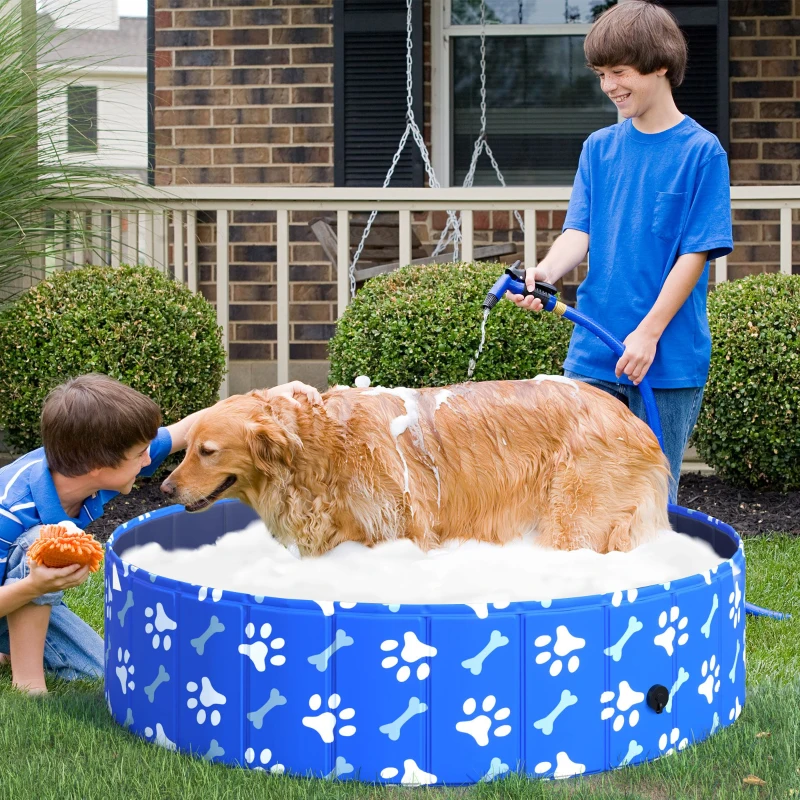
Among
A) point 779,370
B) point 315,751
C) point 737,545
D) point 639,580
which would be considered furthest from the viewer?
point 779,370

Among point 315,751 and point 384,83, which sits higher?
point 384,83

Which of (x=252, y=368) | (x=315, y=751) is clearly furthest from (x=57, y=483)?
(x=252, y=368)

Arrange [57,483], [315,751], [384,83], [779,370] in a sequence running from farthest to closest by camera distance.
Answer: [384,83] < [779,370] < [57,483] < [315,751]

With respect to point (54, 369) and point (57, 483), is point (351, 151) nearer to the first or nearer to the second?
point (54, 369)

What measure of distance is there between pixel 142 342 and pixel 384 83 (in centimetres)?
351

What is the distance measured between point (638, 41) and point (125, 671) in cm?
224

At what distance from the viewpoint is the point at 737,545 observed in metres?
3.04

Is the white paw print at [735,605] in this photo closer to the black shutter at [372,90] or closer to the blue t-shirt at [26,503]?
the blue t-shirt at [26,503]

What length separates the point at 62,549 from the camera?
2.82m

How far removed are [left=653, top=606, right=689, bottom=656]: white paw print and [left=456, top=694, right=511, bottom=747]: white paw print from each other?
421mm

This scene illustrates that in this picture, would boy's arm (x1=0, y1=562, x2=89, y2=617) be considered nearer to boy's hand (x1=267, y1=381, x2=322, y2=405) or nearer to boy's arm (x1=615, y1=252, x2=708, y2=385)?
boy's hand (x1=267, y1=381, x2=322, y2=405)

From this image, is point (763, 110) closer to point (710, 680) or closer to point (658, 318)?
point (658, 318)

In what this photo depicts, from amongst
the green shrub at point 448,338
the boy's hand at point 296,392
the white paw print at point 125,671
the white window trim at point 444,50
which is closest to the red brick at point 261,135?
the white window trim at point 444,50

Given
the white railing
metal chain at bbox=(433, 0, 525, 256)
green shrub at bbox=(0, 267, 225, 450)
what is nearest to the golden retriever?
green shrub at bbox=(0, 267, 225, 450)
